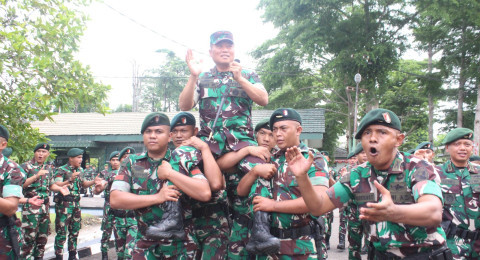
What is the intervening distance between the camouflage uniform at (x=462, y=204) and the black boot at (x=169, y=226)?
3311mm

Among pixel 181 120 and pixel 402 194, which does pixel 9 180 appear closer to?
pixel 181 120

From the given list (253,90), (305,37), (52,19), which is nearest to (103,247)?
(52,19)

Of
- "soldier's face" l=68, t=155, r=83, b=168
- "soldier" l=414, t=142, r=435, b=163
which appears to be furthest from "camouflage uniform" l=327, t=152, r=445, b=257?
"soldier's face" l=68, t=155, r=83, b=168

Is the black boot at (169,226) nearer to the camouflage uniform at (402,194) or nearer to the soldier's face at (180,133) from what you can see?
the soldier's face at (180,133)

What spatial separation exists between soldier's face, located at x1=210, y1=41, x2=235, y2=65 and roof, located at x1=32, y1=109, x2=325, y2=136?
1570cm

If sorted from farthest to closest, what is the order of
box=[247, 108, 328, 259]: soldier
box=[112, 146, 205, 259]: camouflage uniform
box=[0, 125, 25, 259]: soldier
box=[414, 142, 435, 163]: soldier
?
box=[414, 142, 435, 163]: soldier → box=[0, 125, 25, 259]: soldier → box=[112, 146, 205, 259]: camouflage uniform → box=[247, 108, 328, 259]: soldier

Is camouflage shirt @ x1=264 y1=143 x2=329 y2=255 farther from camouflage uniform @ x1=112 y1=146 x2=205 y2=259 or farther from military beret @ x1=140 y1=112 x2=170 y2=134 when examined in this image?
military beret @ x1=140 y1=112 x2=170 y2=134

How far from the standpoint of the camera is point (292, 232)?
138 inches

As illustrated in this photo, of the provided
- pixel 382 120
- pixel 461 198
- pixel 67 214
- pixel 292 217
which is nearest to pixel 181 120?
pixel 292 217

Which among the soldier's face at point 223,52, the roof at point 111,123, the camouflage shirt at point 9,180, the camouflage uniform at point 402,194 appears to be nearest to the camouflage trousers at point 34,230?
the camouflage shirt at point 9,180

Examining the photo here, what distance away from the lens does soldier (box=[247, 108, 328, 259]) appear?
3385 millimetres

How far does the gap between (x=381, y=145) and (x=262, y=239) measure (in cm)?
123

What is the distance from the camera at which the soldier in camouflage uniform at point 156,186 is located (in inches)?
138

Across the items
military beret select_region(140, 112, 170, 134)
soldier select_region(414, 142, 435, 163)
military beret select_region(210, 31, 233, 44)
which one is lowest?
soldier select_region(414, 142, 435, 163)
